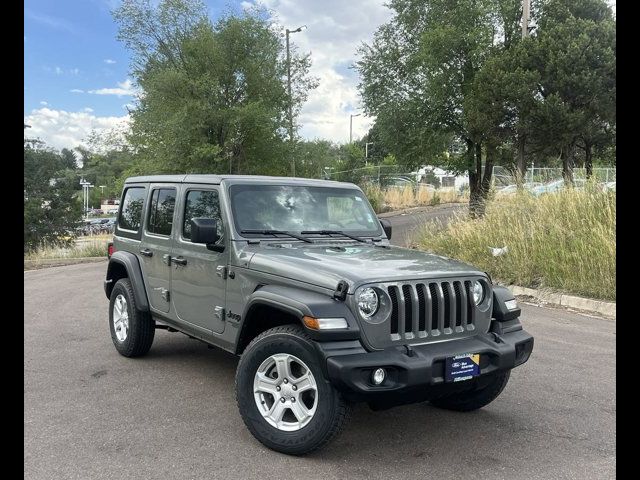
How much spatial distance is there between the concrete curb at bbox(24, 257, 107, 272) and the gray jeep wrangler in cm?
1177

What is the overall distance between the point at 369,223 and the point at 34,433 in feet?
10.4

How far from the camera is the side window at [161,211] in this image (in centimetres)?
540

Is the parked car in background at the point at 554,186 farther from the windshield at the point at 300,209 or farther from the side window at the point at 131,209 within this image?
the side window at the point at 131,209

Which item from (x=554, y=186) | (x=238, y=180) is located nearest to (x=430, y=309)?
(x=238, y=180)

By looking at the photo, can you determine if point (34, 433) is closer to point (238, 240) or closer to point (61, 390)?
point (61, 390)

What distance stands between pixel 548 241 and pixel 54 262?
13128 millimetres

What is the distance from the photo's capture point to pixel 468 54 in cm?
1919

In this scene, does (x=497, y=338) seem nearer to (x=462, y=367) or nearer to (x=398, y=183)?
(x=462, y=367)

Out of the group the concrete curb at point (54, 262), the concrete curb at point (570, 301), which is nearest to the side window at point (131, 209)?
the concrete curb at point (570, 301)

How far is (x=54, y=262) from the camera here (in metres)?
16.2

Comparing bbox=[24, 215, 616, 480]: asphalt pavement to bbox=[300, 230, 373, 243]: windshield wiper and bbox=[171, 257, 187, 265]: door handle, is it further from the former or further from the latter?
bbox=[300, 230, 373, 243]: windshield wiper

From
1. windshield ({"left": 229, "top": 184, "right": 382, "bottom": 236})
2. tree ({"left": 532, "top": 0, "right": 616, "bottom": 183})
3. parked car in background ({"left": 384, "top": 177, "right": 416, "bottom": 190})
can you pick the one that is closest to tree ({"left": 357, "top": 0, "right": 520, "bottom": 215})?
tree ({"left": 532, "top": 0, "right": 616, "bottom": 183})

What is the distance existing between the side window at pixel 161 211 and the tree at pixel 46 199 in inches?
1066
